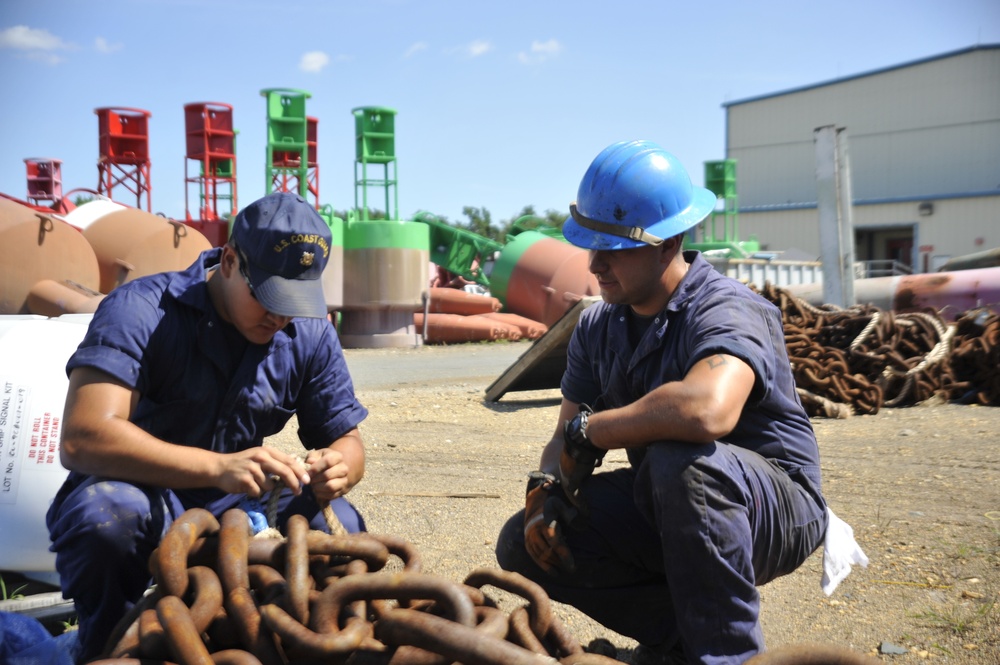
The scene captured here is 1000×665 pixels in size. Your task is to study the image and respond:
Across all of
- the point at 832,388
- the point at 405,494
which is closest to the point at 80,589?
the point at 405,494

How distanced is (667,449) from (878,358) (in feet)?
21.9

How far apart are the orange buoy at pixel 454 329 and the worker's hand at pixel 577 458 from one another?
1409 cm

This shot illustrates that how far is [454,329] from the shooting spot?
1700cm

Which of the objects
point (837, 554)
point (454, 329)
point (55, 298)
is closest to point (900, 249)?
point (454, 329)

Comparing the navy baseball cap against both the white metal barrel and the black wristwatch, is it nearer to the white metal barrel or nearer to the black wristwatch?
the black wristwatch

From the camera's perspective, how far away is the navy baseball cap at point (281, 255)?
2715 mm

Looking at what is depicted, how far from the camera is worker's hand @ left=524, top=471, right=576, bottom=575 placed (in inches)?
112

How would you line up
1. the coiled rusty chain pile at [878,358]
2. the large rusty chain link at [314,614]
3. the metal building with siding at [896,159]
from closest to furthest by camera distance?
the large rusty chain link at [314,614]
the coiled rusty chain pile at [878,358]
the metal building with siding at [896,159]

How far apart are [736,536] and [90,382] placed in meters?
1.78

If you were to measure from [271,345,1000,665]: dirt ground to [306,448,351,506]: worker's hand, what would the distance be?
1.01m

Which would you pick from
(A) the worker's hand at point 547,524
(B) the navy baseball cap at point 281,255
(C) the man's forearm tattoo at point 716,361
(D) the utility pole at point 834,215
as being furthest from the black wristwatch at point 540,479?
(D) the utility pole at point 834,215

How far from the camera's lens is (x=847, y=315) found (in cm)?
902

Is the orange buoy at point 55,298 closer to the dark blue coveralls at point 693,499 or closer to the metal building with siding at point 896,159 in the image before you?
the dark blue coveralls at point 693,499

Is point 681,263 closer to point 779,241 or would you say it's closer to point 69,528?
point 69,528
